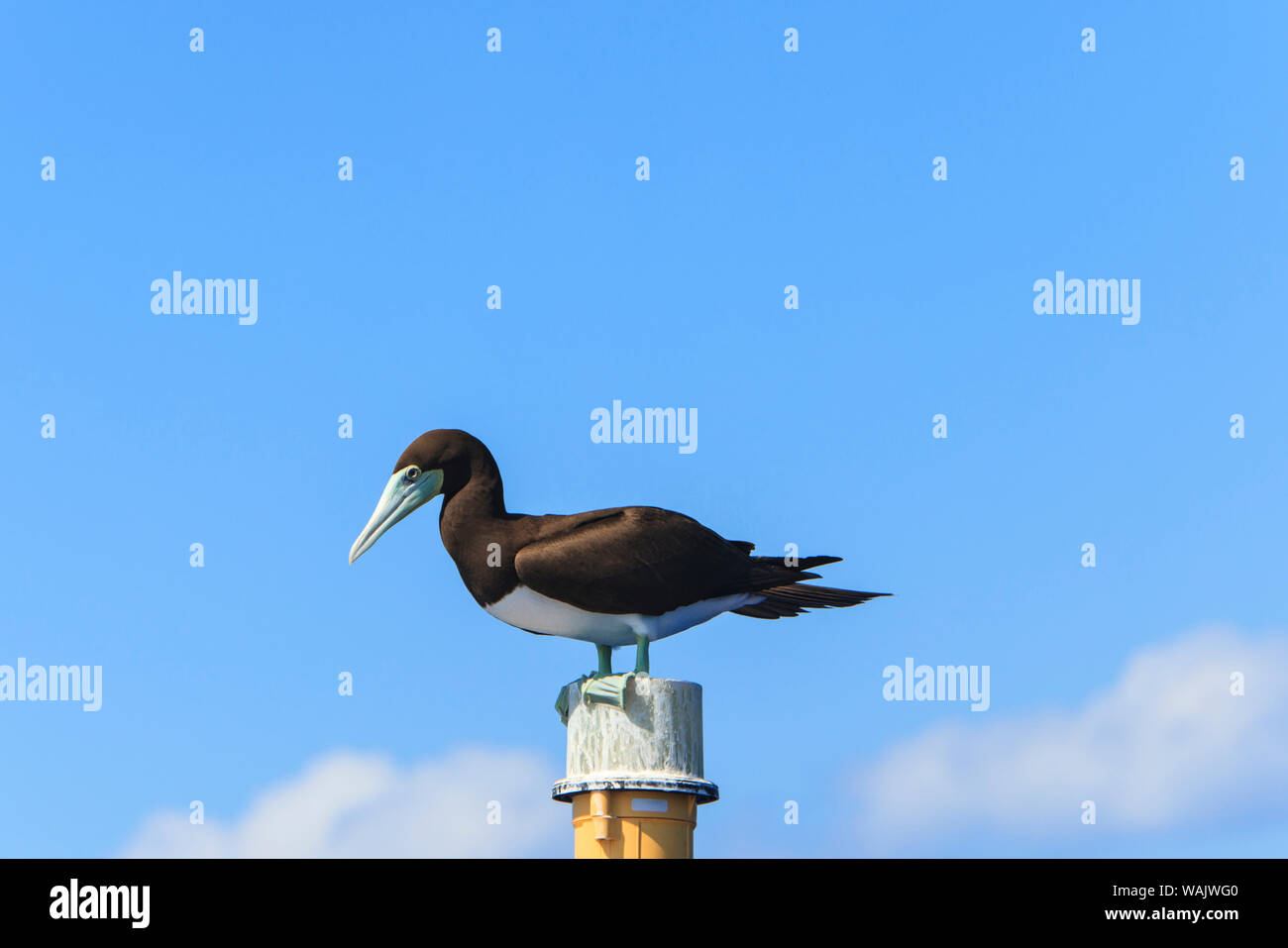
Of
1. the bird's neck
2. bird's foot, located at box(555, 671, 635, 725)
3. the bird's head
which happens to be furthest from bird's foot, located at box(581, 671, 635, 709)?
the bird's head

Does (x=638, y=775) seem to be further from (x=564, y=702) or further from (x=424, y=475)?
(x=424, y=475)

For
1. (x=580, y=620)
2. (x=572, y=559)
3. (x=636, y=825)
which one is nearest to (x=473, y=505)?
(x=572, y=559)

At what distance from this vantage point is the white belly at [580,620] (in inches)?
492

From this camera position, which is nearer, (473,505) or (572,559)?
(572,559)

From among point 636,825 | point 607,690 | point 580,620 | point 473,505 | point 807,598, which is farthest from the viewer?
point 807,598

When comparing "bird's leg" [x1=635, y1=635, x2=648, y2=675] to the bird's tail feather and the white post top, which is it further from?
the bird's tail feather

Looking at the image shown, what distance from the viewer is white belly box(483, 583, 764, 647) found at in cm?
1251

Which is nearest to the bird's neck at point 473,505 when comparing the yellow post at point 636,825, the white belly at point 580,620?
the white belly at point 580,620

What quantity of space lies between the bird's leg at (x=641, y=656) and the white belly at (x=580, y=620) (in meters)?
0.06

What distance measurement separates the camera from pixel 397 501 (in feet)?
42.5

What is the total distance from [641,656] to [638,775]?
1.19m

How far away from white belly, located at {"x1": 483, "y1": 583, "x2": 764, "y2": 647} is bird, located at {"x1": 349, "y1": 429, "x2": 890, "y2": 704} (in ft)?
0.04
